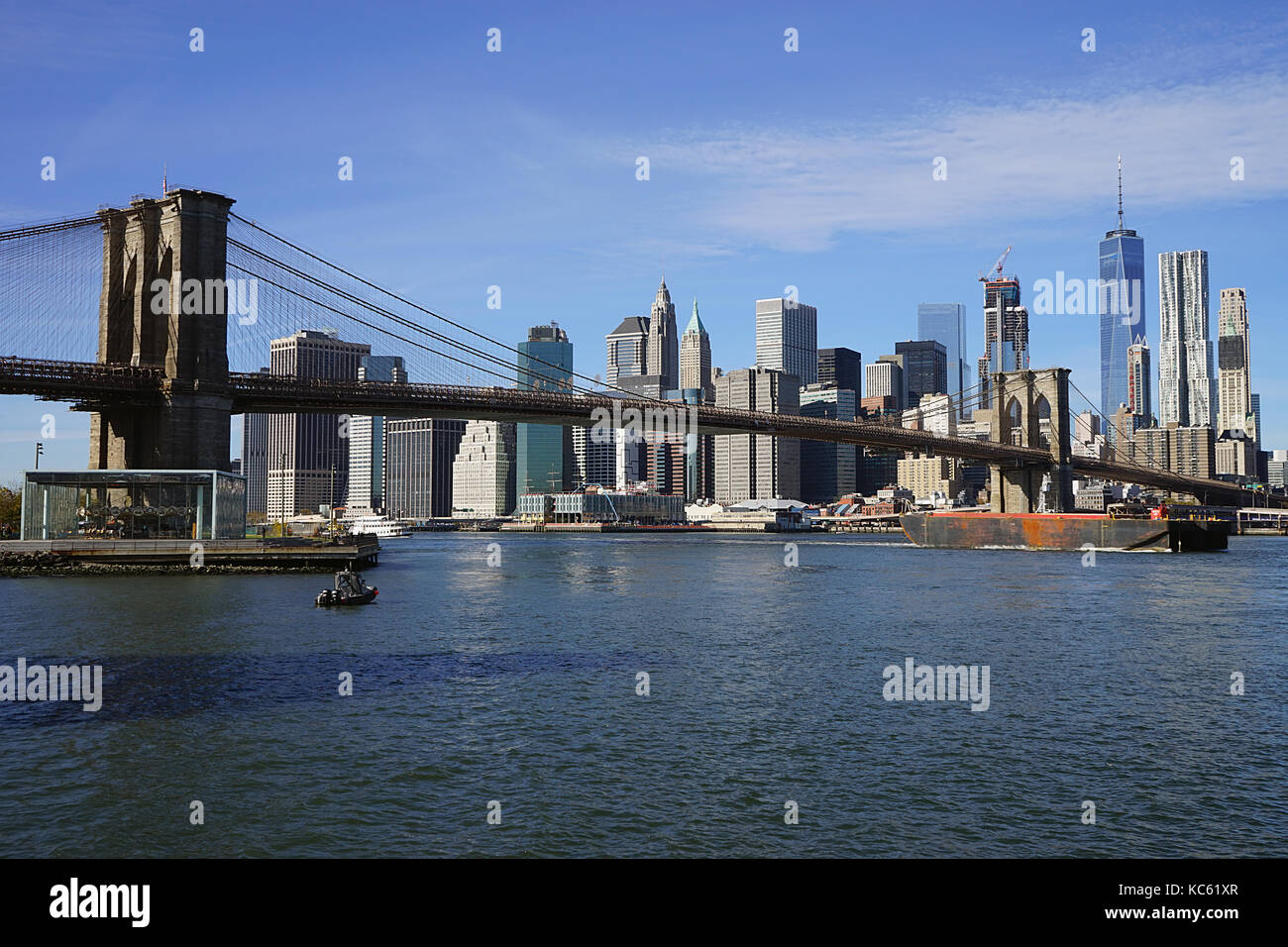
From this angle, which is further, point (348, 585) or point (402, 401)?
point (402, 401)

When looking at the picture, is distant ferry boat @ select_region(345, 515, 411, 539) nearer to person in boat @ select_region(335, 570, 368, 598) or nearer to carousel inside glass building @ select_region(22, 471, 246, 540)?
carousel inside glass building @ select_region(22, 471, 246, 540)

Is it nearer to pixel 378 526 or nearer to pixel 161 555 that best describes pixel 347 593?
pixel 161 555

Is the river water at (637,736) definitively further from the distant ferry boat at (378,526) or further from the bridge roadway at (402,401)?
the distant ferry boat at (378,526)

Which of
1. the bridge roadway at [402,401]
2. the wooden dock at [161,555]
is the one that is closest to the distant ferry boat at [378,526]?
the bridge roadway at [402,401]

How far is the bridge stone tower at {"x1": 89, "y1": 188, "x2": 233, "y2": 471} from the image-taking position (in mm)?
70188

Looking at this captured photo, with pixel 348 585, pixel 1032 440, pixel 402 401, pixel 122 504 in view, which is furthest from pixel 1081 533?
pixel 122 504

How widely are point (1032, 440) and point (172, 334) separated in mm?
116521

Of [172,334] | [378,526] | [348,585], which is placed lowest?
[378,526]

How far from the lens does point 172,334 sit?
2817 inches

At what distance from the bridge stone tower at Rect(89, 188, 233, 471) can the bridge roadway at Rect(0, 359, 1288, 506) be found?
1.19 m

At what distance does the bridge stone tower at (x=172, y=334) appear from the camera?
2763 inches
